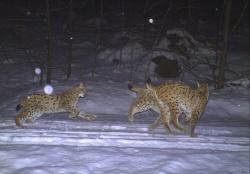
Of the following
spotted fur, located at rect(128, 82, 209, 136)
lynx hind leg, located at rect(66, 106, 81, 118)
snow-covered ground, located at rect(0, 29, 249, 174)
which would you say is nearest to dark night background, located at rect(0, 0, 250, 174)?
snow-covered ground, located at rect(0, 29, 249, 174)

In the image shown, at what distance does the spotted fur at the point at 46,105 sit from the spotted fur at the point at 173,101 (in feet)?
5.86

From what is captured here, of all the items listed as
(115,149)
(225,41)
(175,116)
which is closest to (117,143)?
(115,149)

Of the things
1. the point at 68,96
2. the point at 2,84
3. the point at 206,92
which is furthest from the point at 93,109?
the point at 2,84

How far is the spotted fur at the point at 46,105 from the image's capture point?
Result: 10.5 meters

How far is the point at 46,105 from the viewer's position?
1102 cm

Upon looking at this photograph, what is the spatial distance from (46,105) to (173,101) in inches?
128

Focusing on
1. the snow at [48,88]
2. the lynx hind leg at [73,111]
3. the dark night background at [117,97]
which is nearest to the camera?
the dark night background at [117,97]

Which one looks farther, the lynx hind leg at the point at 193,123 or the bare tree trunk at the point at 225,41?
the bare tree trunk at the point at 225,41

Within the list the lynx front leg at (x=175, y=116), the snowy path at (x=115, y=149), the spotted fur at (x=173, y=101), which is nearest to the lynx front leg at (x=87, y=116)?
the snowy path at (x=115, y=149)

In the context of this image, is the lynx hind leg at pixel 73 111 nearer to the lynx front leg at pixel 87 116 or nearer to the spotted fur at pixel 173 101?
the lynx front leg at pixel 87 116

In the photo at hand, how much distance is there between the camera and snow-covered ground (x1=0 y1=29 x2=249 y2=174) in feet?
27.0

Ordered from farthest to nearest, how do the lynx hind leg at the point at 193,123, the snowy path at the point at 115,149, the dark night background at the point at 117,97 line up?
the lynx hind leg at the point at 193,123 < the dark night background at the point at 117,97 < the snowy path at the point at 115,149

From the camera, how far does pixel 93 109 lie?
13.1 m

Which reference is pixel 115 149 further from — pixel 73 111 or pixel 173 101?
pixel 73 111
